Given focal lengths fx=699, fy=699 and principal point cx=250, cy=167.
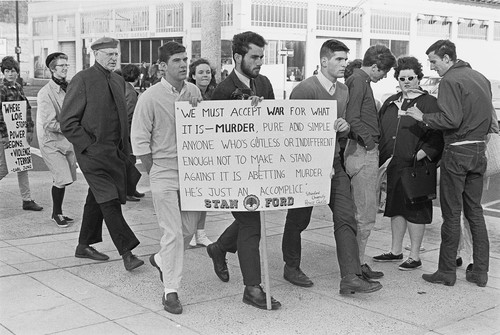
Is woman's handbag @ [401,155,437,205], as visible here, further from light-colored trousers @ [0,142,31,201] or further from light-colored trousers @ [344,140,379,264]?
light-colored trousers @ [0,142,31,201]

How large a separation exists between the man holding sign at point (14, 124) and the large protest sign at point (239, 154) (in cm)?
412

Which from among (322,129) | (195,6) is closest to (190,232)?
(322,129)

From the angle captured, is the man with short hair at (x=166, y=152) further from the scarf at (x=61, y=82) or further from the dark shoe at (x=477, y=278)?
the scarf at (x=61, y=82)

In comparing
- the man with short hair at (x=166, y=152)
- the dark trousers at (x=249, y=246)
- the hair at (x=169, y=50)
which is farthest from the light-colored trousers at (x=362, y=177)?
the hair at (x=169, y=50)

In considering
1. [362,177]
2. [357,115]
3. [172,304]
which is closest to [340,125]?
[357,115]

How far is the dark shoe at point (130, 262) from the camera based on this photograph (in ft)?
19.6

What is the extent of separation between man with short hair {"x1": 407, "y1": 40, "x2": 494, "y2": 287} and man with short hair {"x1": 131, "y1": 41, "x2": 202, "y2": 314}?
80.2 inches

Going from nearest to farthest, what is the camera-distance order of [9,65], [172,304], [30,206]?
1. [172,304]
2. [9,65]
3. [30,206]

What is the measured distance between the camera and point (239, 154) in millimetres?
5055

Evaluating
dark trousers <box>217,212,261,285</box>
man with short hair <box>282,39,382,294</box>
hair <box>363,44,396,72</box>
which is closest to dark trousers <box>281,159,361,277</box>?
man with short hair <box>282,39,382,294</box>

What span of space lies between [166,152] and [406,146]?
2.30m

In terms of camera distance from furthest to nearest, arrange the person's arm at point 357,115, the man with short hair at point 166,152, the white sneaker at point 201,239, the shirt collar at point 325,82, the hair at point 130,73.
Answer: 1. the hair at point 130,73
2. the white sneaker at point 201,239
3. the person's arm at point 357,115
4. the shirt collar at point 325,82
5. the man with short hair at point 166,152

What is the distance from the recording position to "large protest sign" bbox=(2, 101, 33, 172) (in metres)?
8.54

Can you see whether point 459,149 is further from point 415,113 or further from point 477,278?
point 477,278
